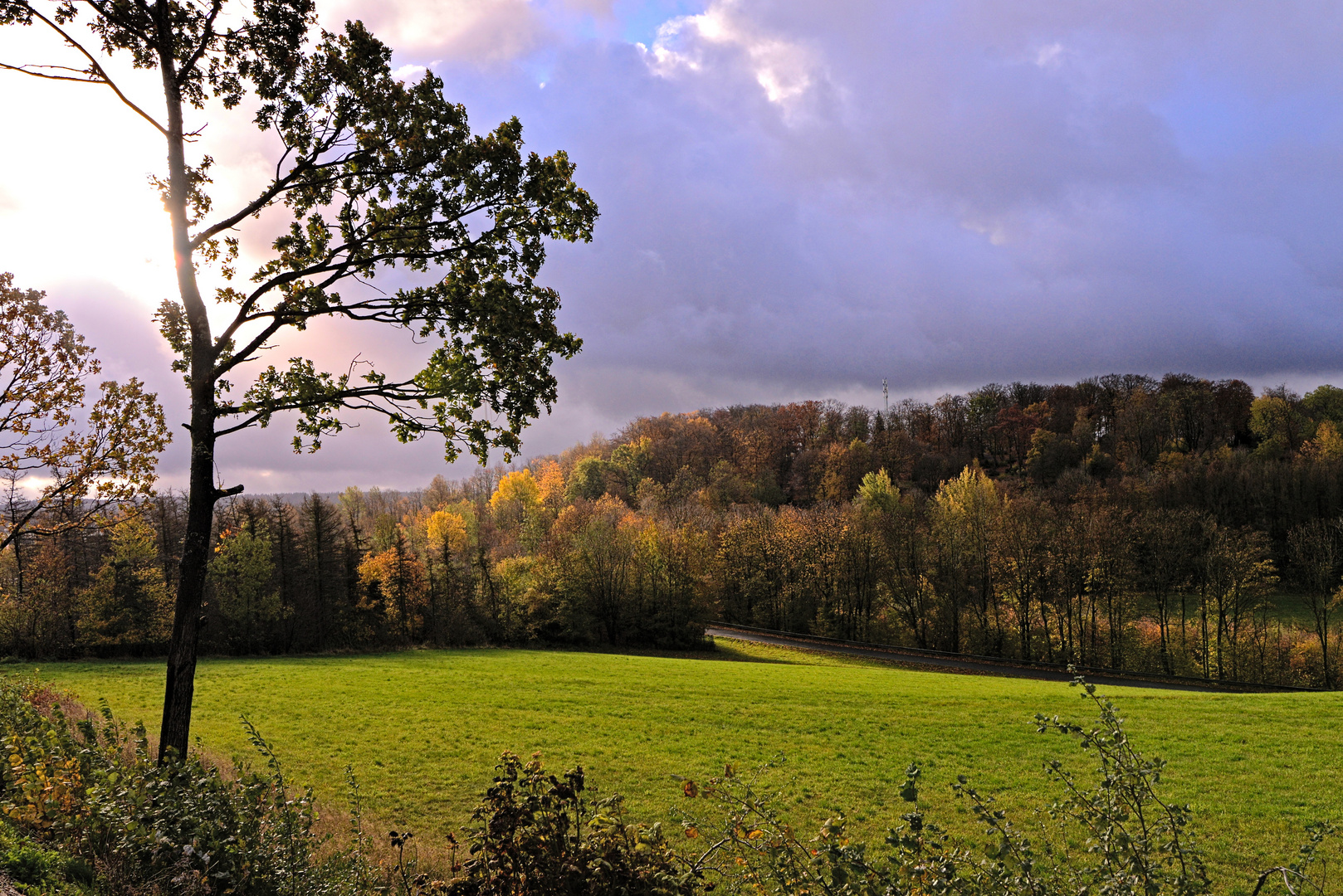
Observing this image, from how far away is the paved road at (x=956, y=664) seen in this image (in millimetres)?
40250

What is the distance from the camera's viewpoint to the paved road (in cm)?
4025

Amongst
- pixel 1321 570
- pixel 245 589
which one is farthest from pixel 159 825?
pixel 1321 570

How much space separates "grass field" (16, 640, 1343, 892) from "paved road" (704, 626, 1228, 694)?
41.7 ft

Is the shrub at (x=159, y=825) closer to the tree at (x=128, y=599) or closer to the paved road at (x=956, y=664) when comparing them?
the tree at (x=128, y=599)

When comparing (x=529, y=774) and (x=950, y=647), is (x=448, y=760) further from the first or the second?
(x=950, y=647)

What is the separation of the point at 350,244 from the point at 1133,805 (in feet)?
32.5

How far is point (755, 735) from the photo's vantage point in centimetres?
1991

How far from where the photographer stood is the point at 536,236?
9.00 meters

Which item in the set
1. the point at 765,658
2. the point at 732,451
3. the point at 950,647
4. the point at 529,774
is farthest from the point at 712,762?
the point at 732,451

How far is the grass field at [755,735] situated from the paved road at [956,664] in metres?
12.7

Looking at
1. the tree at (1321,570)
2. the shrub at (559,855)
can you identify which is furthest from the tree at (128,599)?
the tree at (1321,570)

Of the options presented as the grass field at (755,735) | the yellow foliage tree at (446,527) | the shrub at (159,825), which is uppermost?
the yellow foliage tree at (446,527)

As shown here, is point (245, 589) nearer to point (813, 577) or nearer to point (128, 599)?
point (128, 599)

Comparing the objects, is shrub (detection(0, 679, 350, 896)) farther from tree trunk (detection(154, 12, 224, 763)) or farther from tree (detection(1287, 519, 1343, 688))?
tree (detection(1287, 519, 1343, 688))
